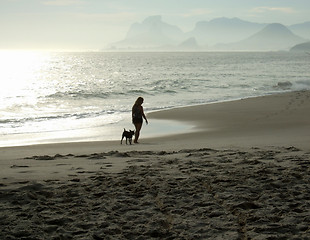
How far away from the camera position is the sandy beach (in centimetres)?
463

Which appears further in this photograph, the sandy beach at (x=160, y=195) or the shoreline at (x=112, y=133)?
the shoreline at (x=112, y=133)

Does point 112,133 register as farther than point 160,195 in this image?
Yes

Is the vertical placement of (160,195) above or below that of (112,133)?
below

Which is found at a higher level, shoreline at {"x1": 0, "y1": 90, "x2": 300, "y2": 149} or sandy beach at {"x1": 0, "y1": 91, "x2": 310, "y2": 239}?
shoreline at {"x1": 0, "y1": 90, "x2": 300, "y2": 149}

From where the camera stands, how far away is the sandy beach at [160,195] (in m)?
4.63

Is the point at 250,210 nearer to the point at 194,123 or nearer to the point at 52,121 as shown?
the point at 194,123

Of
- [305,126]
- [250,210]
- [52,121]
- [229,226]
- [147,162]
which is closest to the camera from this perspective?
[229,226]

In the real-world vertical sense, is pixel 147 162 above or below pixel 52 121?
below

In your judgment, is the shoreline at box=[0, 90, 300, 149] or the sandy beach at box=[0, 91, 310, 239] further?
the shoreline at box=[0, 90, 300, 149]

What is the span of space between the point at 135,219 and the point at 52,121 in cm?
1408

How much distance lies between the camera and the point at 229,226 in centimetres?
470

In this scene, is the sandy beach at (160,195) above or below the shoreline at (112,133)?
below

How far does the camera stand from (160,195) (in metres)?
5.74

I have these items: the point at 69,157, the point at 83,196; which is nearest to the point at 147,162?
the point at 69,157
